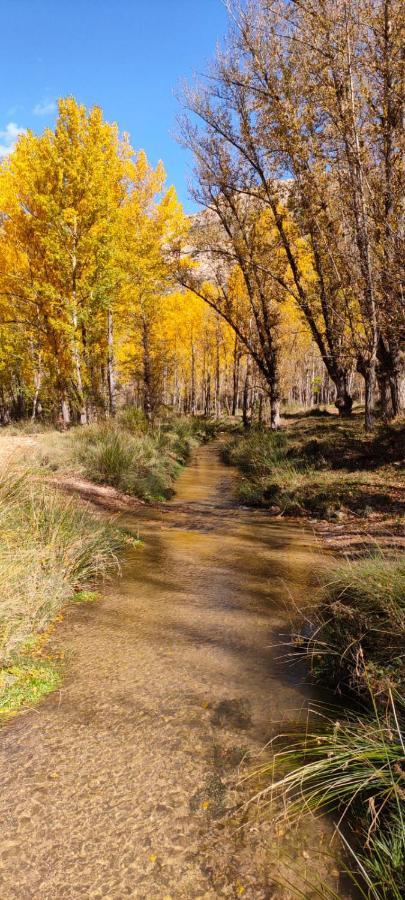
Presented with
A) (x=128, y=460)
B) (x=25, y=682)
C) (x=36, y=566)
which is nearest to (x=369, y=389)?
(x=128, y=460)

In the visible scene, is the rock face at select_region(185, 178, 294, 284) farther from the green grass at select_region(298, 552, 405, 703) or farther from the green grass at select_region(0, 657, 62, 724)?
the green grass at select_region(0, 657, 62, 724)

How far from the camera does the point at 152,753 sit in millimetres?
2703

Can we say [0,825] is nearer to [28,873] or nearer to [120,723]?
[28,873]

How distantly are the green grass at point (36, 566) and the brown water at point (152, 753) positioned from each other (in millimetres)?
243

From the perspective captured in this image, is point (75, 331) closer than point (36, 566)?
No

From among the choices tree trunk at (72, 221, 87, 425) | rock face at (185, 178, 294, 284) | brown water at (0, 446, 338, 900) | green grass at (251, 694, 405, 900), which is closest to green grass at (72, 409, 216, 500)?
tree trunk at (72, 221, 87, 425)

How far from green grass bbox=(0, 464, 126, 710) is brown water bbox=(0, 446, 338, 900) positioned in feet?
0.80

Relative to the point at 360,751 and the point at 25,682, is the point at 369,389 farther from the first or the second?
the point at 25,682

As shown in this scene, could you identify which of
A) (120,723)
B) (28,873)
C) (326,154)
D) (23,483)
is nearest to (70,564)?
(23,483)

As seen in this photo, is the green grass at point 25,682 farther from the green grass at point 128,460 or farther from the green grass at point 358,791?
the green grass at point 128,460

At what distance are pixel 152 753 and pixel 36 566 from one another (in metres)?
2.05

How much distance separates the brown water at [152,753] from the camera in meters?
2.05

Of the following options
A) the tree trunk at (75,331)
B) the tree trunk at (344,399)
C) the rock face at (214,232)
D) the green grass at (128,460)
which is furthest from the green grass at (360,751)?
the tree trunk at (75,331)

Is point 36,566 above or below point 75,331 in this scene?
below
